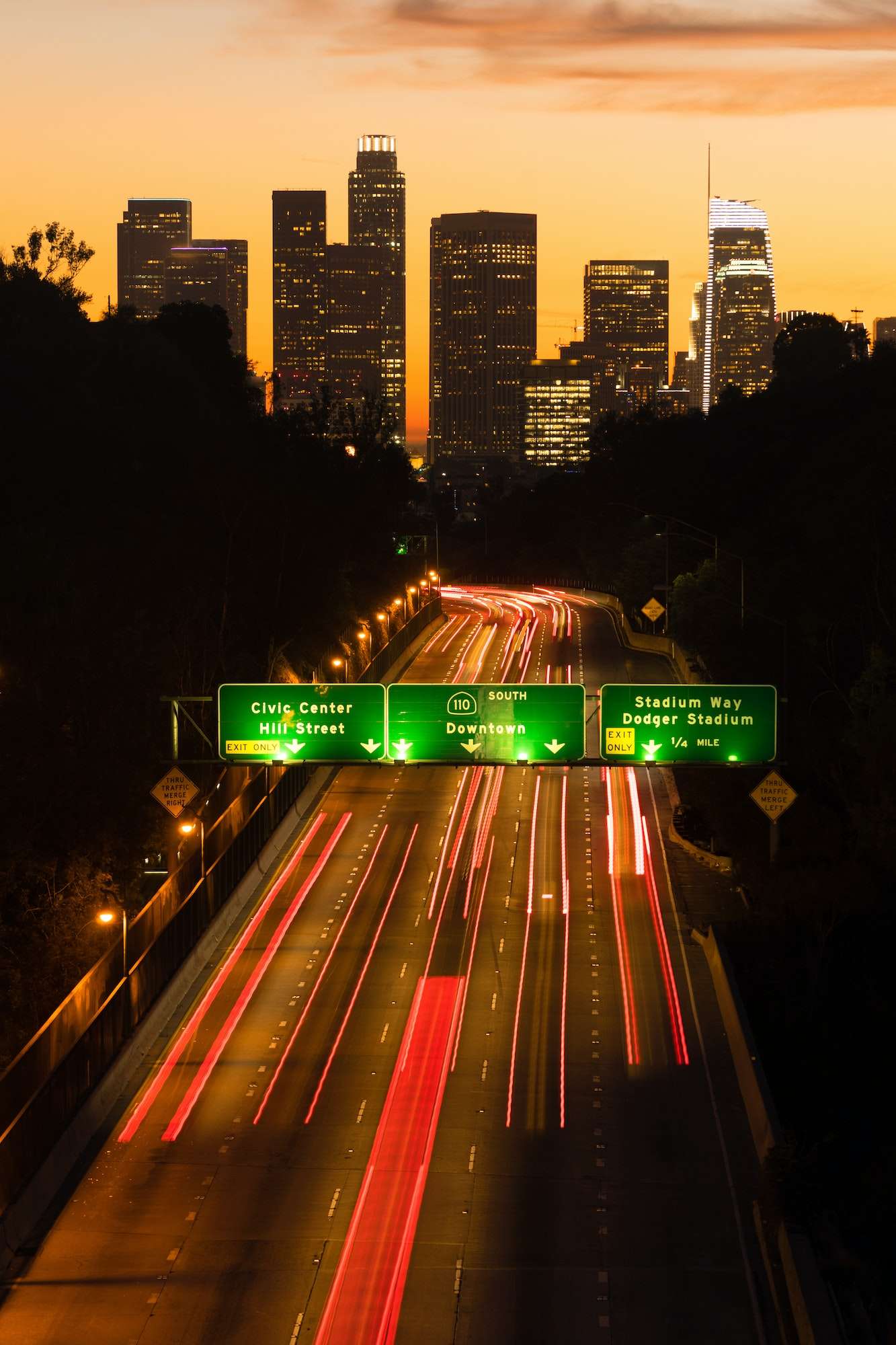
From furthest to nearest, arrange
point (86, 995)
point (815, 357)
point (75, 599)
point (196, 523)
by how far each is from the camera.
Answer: point (815, 357), point (196, 523), point (75, 599), point (86, 995)

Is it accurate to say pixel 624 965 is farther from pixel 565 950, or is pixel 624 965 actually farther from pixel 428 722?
pixel 428 722

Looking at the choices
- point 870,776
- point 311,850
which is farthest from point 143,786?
point 870,776

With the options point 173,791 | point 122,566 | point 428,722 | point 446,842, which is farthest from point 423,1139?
point 122,566

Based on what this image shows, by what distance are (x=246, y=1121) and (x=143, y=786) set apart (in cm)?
1502

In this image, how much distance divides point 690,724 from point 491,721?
13.2 ft

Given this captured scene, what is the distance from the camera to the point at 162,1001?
3306 cm

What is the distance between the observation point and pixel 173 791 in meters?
37.7

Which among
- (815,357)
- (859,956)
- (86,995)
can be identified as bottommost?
(859,956)

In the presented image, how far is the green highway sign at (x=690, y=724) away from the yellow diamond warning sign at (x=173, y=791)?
9443mm

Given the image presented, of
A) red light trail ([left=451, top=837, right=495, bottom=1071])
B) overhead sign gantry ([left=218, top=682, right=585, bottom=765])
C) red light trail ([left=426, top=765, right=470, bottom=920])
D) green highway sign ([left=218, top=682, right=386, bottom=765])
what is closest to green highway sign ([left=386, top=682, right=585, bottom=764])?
overhead sign gantry ([left=218, top=682, right=585, bottom=765])

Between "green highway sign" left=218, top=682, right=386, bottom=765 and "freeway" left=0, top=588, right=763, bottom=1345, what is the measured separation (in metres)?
4.85

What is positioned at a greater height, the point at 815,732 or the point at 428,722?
the point at 428,722

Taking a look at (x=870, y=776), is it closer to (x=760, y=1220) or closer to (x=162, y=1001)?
(x=162, y=1001)

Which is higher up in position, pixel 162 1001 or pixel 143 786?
pixel 143 786
